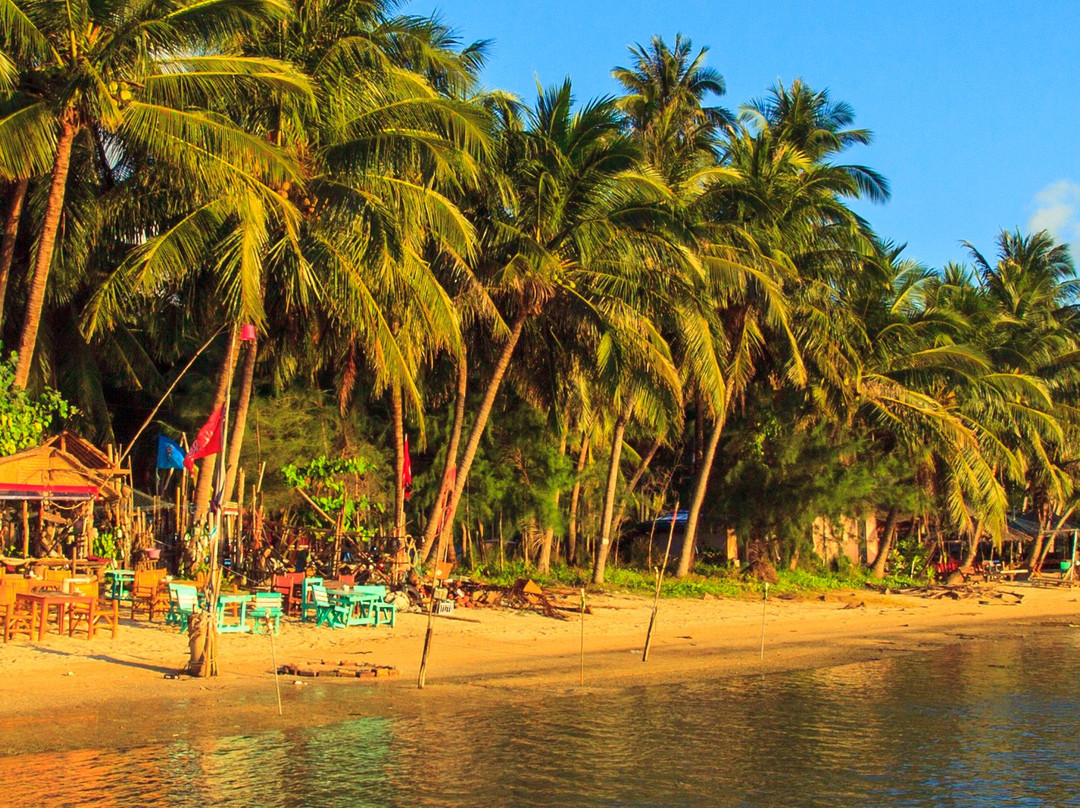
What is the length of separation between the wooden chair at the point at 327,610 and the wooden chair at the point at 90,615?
279 cm

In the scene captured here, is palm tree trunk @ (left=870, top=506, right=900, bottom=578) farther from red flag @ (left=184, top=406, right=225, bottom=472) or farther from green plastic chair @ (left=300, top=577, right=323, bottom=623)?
red flag @ (left=184, top=406, right=225, bottom=472)

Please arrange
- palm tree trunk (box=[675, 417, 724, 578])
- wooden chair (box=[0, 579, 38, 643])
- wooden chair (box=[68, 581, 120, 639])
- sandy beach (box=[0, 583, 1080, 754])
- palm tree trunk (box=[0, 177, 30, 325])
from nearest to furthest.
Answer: sandy beach (box=[0, 583, 1080, 754]), wooden chair (box=[0, 579, 38, 643]), wooden chair (box=[68, 581, 120, 639]), palm tree trunk (box=[0, 177, 30, 325]), palm tree trunk (box=[675, 417, 724, 578])

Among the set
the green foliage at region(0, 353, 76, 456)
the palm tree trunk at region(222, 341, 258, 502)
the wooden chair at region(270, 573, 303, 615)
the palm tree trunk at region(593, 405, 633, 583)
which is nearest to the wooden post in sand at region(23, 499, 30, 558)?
the green foliage at region(0, 353, 76, 456)

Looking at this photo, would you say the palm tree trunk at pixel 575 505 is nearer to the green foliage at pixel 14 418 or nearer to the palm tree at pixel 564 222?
the palm tree at pixel 564 222

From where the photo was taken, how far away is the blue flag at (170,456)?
19.7m

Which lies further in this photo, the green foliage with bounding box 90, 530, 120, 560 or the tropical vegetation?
the green foliage with bounding box 90, 530, 120, 560

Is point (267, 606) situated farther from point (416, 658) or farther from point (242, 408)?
point (242, 408)

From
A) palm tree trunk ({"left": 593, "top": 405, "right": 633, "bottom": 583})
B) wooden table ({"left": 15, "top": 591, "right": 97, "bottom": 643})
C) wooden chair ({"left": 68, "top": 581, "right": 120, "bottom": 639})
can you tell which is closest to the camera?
wooden table ({"left": 15, "top": 591, "right": 97, "bottom": 643})

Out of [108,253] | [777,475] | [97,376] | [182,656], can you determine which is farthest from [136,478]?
[777,475]

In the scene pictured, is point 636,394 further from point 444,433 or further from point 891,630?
point 891,630

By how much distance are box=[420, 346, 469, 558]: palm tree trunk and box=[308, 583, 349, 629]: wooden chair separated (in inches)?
151

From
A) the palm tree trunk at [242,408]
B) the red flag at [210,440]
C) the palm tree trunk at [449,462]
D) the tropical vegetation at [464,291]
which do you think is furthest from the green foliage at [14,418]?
the palm tree trunk at [449,462]

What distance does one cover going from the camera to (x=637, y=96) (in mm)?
30359

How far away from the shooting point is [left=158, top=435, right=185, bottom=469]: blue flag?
64.6 ft
